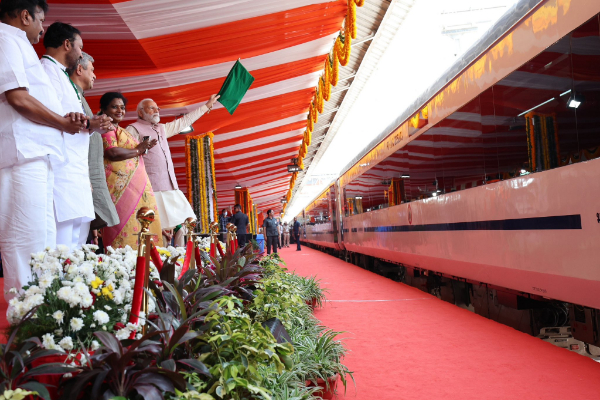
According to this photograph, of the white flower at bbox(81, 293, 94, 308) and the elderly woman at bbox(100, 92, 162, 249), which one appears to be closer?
the white flower at bbox(81, 293, 94, 308)

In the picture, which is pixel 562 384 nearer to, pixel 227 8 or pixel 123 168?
pixel 123 168

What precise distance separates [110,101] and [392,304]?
13.3 ft

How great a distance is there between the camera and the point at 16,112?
2.25 m

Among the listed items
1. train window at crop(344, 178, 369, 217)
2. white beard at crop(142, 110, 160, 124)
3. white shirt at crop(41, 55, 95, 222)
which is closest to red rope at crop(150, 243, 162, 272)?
white shirt at crop(41, 55, 95, 222)

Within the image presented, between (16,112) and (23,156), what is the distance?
22cm

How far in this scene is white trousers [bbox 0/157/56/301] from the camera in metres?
2.16

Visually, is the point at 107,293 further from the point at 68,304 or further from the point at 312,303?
the point at 312,303

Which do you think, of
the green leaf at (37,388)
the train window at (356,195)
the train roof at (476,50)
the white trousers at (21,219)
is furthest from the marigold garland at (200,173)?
the green leaf at (37,388)

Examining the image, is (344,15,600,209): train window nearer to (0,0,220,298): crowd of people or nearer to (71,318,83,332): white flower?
(0,0,220,298): crowd of people

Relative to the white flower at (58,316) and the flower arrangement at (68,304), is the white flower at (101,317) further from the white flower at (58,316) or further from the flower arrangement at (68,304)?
the white flower at (58,316)

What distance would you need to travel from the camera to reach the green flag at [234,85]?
6.51 metres

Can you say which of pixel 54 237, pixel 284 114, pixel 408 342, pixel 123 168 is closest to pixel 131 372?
pixel 54 237

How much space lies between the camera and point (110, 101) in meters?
3.51

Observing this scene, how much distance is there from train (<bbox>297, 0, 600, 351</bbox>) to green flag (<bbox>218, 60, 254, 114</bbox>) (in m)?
2.31
